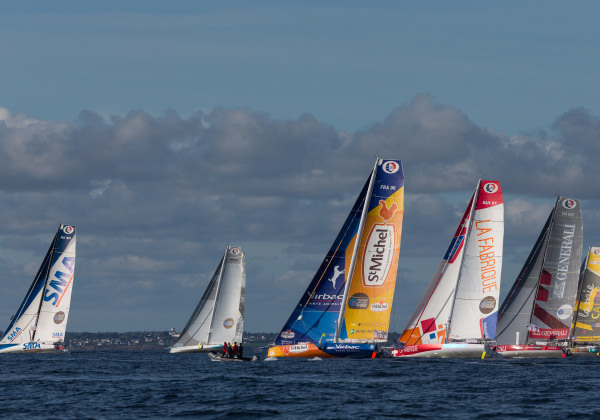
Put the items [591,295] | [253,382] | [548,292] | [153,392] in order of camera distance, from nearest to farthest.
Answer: [153,392] → [253,382] → [548,292] → [591,295]

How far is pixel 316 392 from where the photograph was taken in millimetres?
52906

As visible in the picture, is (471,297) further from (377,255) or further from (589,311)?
(589,311)

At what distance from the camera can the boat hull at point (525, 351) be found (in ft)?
276

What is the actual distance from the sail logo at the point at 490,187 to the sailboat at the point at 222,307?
132 feet

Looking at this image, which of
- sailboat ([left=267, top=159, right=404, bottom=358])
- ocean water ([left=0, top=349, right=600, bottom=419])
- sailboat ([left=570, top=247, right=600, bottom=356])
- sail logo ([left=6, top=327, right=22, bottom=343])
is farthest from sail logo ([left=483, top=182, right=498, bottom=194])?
sail logo ([left=6, top=327, right=22, bottom=343])

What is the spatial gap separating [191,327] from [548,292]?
46747 mm

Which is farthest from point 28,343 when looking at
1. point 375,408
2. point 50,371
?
point 375,408

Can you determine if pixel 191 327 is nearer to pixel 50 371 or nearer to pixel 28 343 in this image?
pixel 28 343

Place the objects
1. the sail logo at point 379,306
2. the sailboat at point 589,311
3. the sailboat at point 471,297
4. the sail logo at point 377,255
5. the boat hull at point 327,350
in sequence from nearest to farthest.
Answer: the boat hull at point 327,350 < the sail logo at point 377,255 < the sail logo at point 379,306 < the sailboat at point 471,297 < the sailboat at point 589,311

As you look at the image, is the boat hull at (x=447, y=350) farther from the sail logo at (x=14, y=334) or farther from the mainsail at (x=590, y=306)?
the sail logo at (x=14, y=334)

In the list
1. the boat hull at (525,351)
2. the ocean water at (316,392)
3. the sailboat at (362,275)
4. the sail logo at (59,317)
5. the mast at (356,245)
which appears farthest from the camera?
the sail logo at (59,317)

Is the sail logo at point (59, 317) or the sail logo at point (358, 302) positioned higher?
the sail logo at point (358, 302)

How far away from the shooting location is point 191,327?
11581cm

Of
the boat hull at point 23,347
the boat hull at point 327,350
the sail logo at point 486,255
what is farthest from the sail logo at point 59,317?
the sail logo at point 486,255
